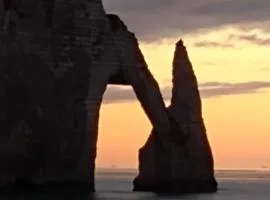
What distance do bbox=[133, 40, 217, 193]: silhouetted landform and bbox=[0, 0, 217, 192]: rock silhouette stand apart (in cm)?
898

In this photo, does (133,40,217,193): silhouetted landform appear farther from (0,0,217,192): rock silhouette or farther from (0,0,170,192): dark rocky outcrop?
(0,0,170,192): dark rocky outcrop

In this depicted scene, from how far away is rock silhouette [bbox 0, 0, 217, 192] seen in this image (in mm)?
85188

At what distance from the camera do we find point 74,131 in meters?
88.0

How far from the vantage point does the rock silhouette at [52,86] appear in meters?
85.2

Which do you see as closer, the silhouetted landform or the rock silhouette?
the rock silhouette

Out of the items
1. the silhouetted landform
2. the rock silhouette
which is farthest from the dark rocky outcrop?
the silhouetted landform

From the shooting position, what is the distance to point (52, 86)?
8712 centimetres

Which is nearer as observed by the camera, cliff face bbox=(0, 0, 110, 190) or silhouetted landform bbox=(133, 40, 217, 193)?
cliff face bbox=(0, 0, 110, 190)

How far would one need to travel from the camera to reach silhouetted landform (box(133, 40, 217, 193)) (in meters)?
97.9

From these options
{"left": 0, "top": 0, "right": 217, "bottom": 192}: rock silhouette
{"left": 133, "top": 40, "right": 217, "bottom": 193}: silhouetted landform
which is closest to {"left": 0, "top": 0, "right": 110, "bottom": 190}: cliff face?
{"left": 0, "top": 0, "right": 217, "bottom": 192}: rock silhouette

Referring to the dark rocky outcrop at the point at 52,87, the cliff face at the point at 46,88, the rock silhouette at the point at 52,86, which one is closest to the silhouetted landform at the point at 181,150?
the rock silhouette at the point at 52,86

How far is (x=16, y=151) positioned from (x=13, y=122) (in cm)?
216

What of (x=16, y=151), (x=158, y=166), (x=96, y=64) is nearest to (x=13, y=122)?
(x=16, y=151)

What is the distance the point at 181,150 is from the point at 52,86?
1609 centimetres
